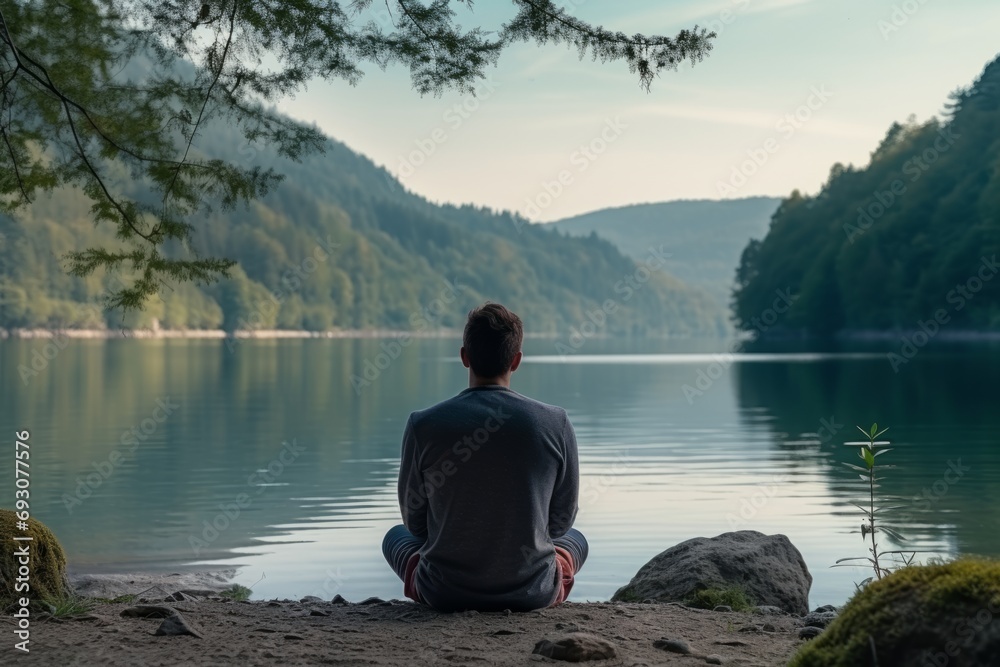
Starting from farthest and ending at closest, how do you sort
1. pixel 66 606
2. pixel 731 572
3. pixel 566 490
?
1. pixel 731 572
2. pixel 66 606
3. pixel 566 490

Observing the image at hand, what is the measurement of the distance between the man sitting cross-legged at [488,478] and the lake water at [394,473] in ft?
15.4

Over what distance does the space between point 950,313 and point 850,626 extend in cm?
9144

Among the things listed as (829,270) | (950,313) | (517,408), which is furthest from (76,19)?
(829,270)

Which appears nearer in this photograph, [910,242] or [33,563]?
[33,563]

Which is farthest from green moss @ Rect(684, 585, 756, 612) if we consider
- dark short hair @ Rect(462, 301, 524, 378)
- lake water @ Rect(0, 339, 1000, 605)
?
dark short hair @ Rect(462, 301, 524, 378)

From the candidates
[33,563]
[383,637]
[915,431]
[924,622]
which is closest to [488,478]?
[383,637]

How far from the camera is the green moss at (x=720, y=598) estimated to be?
24.8 feet

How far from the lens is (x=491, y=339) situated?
554 centimetres

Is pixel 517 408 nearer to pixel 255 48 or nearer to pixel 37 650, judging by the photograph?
pixel 37 650

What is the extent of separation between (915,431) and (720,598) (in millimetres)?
18890

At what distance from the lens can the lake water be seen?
12.5 m

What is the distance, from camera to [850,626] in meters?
3.87

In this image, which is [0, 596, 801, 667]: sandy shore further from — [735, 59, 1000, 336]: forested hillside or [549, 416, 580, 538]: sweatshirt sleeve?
[735, 59, 1000, 336]: forested hillside

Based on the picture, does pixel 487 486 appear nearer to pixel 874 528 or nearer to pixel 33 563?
pixel 874 528
